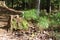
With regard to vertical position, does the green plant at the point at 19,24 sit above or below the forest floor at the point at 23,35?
above

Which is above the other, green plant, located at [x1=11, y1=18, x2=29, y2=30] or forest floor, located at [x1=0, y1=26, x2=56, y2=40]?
green plant, located at [x1=11, y1=18, x2=29, y2=30]

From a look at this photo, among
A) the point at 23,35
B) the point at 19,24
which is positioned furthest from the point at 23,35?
the point at 19,24

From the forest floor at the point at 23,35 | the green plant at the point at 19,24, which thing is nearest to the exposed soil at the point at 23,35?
the forest floor at the point at 23,35

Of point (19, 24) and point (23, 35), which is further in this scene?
point (19, 24)

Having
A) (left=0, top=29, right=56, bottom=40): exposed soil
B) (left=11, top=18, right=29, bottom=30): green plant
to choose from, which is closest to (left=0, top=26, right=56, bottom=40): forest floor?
(left=0, top=29, right=56, bottom=40): exposed soil

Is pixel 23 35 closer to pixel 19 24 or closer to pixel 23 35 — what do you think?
pixel 23 35

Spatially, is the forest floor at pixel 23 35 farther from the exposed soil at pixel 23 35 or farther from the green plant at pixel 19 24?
the green plant at pixel 19 24

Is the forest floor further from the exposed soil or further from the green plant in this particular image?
the green plant

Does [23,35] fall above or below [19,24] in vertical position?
below

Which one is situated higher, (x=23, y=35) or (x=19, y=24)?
(x=19, y=24)

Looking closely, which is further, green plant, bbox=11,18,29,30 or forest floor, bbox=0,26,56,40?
green plant, bbox=11,18,29,30

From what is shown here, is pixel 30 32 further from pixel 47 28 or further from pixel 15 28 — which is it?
pixel 47 28

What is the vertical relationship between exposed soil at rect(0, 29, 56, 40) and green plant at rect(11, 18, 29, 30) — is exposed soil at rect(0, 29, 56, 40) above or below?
below

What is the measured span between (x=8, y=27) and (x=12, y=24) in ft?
0.97
